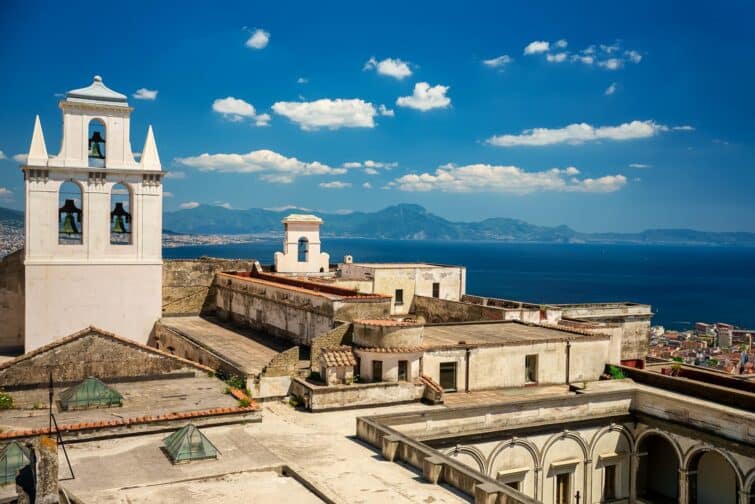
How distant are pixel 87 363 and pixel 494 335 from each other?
16.3 m

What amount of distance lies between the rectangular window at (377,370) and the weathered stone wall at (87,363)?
763cm

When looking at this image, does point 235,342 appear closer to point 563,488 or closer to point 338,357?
point 338,357

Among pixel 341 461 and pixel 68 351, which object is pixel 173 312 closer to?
pixel 68 351

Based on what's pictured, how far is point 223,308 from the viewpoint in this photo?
38.9 metres

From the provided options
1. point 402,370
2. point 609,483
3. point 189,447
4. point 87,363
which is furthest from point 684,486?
point 87,363

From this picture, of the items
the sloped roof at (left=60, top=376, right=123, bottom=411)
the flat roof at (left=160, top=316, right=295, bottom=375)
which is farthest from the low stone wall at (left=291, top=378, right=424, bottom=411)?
the sloped roof at (left=60, top=376, right=123, bottom=411)

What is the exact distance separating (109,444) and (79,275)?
45.3 feet

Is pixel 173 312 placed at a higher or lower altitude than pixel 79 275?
lower

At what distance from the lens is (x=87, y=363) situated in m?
24.5

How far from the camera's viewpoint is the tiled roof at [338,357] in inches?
931

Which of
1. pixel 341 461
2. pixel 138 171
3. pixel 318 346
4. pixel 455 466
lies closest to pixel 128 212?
pixel 138 171

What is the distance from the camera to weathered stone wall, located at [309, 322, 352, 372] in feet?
81.5

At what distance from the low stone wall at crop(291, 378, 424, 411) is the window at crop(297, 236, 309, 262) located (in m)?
20.3

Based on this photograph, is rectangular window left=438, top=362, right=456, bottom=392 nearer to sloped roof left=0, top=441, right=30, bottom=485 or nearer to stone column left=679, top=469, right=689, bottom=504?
stone column left=679, top=469, right=689, bottom=504
